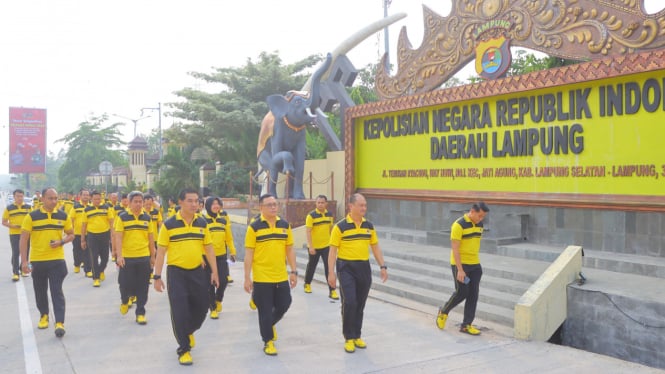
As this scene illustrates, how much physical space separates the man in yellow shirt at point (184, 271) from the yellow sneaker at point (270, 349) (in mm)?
736

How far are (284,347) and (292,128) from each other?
31.3ft

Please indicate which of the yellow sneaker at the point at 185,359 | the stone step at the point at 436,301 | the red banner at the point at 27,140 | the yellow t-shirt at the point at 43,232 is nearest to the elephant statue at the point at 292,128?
the stone step at the point at 436,301

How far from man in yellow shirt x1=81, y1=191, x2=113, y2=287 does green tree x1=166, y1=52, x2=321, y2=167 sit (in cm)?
1812

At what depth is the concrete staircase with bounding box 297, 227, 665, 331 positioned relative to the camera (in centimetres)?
791

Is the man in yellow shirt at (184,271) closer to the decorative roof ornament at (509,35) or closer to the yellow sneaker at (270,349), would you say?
the yellow sneaker at (270,349)

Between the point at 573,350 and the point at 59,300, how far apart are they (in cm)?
589

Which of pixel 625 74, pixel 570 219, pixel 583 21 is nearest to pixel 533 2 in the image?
pixel 583 21

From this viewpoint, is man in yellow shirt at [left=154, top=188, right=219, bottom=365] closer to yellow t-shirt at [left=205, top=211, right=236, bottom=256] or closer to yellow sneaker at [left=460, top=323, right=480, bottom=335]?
yellow t-shirt at [left=205, top=211, right=236, bottom=256]

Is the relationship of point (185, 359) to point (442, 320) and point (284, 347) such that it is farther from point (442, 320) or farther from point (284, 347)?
point (442, 320)

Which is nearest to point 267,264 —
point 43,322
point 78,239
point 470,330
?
point 470,330

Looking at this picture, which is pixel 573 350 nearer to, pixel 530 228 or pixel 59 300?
pixel 530 228

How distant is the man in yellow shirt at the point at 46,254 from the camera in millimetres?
6699

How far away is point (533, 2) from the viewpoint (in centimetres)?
1098

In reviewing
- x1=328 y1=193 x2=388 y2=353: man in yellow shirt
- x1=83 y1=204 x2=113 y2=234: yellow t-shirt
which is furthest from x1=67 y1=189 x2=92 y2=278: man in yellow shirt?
x1=328 y1=193 x2=388 y2=353: man in yellow shirt
